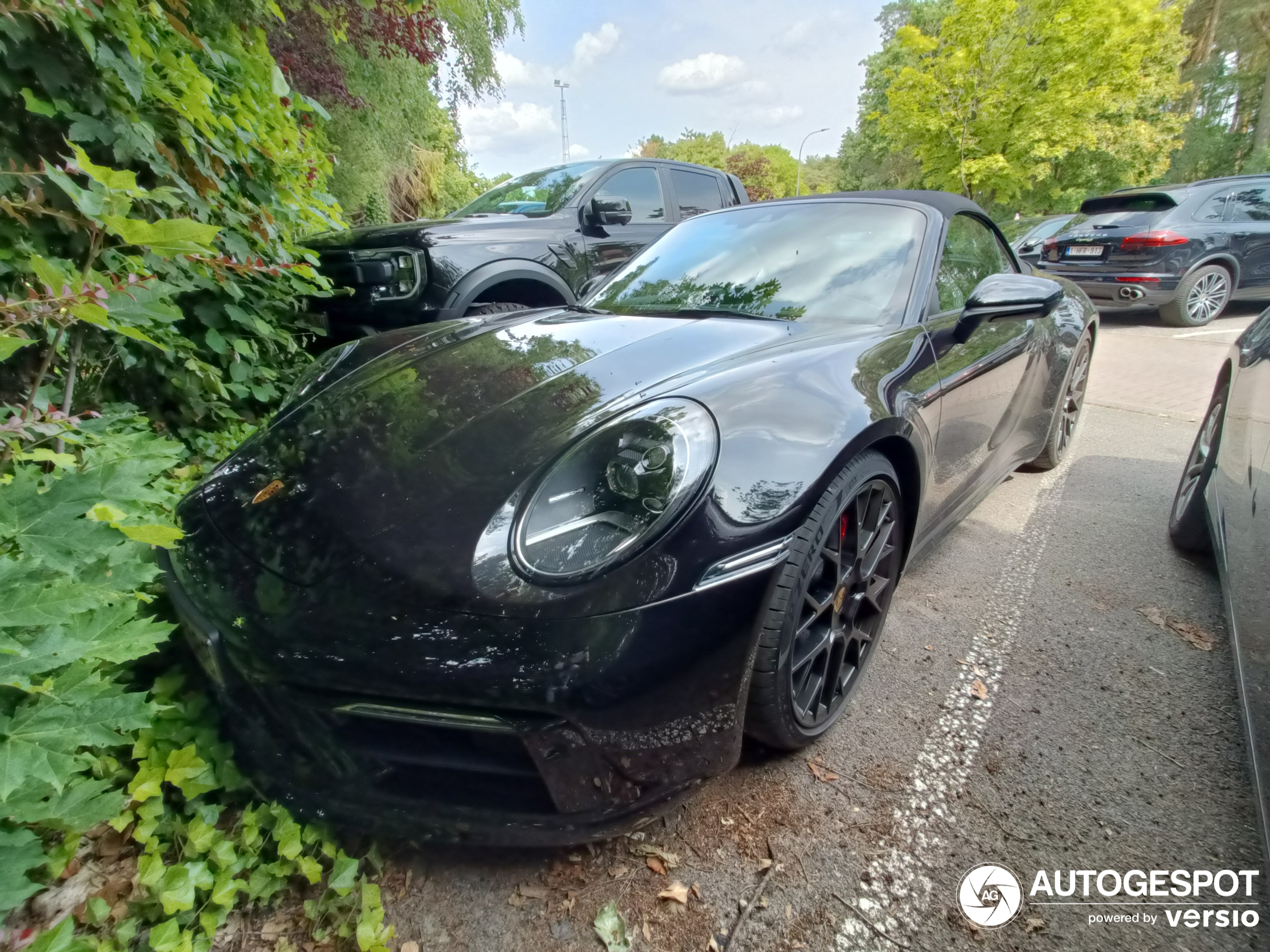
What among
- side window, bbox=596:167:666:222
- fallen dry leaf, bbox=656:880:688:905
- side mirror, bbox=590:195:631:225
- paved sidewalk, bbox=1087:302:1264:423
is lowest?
paved sidewalk, bbox=1087:302:1264:423

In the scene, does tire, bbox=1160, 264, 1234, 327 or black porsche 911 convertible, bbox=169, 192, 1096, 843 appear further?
tire, bbox=1160, 264, 1234, 327

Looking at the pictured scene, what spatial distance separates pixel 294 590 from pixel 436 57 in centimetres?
781

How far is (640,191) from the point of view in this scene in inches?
194

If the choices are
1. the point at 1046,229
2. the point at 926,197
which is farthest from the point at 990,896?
the point at 1046,229

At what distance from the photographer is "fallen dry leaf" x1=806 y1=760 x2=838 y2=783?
1542mm

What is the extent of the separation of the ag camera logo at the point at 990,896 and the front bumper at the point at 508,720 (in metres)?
0.54

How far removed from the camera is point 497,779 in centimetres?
117

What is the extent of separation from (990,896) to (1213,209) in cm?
902

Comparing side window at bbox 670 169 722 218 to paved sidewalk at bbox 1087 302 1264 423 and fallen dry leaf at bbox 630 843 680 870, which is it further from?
fallen dry leaf at bbox 630 843 680 870

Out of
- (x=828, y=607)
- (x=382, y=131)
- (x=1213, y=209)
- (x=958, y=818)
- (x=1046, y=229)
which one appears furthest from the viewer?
(x=1046, y=229)

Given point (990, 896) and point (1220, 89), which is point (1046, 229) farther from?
point (1220, 89)

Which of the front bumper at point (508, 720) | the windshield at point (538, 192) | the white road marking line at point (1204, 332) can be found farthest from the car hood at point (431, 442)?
the white road marking line at point (1204, 332)

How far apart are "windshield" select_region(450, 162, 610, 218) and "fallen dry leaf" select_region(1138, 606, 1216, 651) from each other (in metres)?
3.85

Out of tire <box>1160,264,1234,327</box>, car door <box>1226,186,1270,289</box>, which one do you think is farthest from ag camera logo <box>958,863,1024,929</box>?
car door <box>1226,186,1270,289</box>
